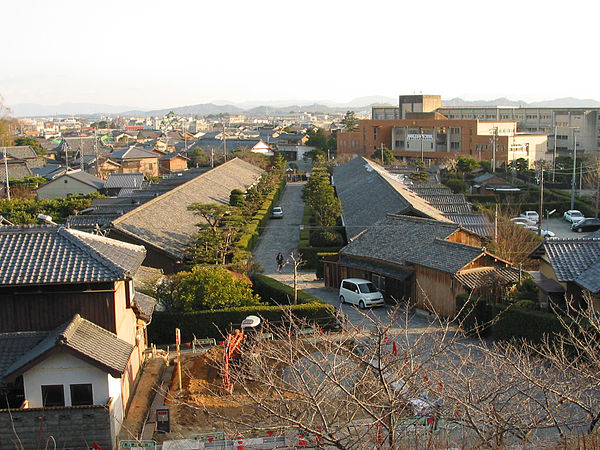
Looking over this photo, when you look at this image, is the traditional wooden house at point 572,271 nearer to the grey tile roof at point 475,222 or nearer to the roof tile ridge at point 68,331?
the grey tile roof at point 475,222

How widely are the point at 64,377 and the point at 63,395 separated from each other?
0.31m

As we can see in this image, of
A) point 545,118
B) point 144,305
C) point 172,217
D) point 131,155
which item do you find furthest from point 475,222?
point 545,118

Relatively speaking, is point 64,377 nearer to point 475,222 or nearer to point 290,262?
point 290,262

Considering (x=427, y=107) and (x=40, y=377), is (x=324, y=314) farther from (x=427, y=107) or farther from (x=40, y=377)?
(x=427, y=107)

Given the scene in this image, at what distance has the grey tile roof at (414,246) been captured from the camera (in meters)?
17.6

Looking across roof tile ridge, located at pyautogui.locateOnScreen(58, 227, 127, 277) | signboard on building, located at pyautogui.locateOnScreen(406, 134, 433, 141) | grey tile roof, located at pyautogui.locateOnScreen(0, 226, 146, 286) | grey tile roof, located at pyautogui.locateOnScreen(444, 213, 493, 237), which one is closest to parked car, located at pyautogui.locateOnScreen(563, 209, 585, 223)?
grey tile roof, located at pyautogui.locateOnScreen(444, 213, 493, 237)

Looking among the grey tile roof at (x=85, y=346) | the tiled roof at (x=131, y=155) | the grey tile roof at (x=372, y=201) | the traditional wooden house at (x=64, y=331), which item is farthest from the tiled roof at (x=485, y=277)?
the tiled roof at (x=131, y=155)

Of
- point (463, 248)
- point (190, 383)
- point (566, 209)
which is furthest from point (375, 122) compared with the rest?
point (190, 383)

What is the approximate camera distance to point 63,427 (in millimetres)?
10352

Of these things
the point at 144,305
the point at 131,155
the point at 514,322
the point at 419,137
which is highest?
the point at 419,137

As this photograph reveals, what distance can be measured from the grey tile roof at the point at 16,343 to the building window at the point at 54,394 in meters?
0.85

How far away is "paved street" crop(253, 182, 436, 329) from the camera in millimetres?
18000

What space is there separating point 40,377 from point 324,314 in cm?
784

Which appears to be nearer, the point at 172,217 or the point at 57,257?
the point at 57,257
